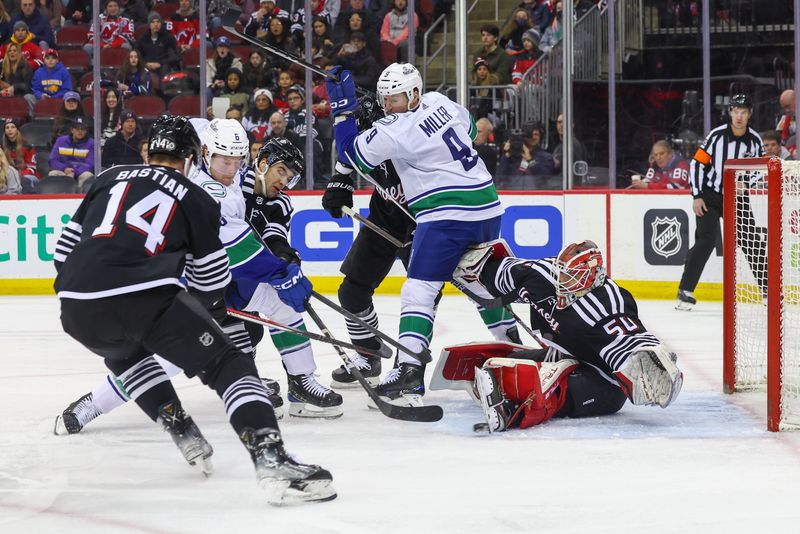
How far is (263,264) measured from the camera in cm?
337

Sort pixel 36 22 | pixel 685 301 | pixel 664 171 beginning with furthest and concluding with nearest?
1. pixel 36 22
2. pixel 664 171
3. pixel 685 301

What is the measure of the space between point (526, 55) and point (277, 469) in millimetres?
5721

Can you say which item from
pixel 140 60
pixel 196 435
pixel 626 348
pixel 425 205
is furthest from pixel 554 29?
pixel 196 435

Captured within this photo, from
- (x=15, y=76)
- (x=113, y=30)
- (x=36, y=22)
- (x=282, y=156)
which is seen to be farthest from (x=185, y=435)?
(x=36, y=22)

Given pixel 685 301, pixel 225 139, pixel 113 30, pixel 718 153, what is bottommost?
pixel 685 301

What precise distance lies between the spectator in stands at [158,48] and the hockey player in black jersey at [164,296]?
570cm

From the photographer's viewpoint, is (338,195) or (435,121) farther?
(338,195)

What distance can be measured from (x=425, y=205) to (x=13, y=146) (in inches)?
195

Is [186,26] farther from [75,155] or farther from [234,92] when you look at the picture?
[75,155]

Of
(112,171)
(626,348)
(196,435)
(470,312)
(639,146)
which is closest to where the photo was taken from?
(112,171)

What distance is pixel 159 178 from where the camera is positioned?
262 cm

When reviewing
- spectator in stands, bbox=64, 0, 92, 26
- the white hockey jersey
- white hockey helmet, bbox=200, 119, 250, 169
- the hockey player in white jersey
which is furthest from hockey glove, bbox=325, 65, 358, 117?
spectator in stands, bbox=64, 0, 92, 26

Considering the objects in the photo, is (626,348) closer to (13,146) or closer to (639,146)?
(639,146)

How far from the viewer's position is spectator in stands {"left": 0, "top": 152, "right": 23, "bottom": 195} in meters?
7.62
